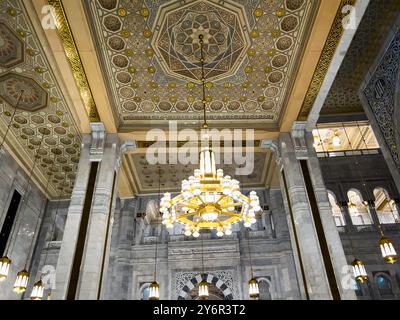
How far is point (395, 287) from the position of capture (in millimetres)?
8508

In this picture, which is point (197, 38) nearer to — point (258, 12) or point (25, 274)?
point (258, 12)

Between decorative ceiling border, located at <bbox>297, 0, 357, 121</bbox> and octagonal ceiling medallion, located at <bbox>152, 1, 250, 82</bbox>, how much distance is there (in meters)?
1.48

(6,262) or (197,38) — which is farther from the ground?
(197,38)

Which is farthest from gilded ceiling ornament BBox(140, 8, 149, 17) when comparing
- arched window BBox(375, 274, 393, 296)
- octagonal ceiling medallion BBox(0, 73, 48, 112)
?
arched window BBox(375, 274, 393, 296)

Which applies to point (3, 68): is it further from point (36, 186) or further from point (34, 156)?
point (36, 186)

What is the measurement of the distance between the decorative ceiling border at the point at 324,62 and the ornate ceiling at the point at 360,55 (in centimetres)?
145

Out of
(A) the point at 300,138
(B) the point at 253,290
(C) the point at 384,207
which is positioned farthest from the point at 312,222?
(C) the point at 384,207

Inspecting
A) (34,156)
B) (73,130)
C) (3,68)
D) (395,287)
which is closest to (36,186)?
(34,156)

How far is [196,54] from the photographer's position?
232 inches

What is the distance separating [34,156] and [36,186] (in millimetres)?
1602

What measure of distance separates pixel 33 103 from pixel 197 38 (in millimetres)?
4204

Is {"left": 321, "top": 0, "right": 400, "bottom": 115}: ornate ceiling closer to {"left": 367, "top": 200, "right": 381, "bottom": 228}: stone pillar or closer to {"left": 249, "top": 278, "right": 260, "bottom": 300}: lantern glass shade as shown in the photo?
{"left": 367, "top": 200, "right": 381, "bottom": 228}: stone pillar

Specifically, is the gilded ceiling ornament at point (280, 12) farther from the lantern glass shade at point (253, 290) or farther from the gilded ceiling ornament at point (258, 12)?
the lantern glass shade at point (253, 290)

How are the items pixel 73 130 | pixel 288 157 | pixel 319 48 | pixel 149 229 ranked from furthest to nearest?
1. pixel 149 229
2. pixel 73 130
3. pixel 288 157
4. pixel 319 48
